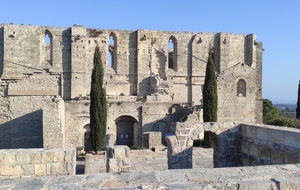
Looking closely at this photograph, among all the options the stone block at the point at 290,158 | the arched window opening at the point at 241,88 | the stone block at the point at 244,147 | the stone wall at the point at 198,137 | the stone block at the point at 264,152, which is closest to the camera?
the stone block at the point at 290,158

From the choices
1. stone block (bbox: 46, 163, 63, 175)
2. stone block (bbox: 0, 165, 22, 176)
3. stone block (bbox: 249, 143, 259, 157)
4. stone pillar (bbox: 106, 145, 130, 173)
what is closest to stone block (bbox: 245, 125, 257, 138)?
stone block (bbox: 249, 143, 259, 157)

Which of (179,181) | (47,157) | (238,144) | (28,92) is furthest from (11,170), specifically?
(28,92)

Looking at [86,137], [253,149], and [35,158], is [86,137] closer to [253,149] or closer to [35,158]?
[35,158]

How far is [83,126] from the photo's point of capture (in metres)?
20.9

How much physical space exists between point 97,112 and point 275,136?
12.7 meters

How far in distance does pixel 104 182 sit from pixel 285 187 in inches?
82.6

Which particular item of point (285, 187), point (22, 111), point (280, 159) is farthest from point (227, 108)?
point (285, 187)

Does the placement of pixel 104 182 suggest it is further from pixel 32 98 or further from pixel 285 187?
pixel 32 98

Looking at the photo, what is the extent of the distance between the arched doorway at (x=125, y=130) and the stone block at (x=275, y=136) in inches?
612

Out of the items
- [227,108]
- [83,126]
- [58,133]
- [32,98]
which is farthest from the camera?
[227,108]

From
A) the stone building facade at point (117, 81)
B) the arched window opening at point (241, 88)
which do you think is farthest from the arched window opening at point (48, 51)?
the arched window opening at point (241, 88)

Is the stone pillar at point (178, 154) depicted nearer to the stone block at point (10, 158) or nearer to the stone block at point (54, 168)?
the stone block at point (54, 168)

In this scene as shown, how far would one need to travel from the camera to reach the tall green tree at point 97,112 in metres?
17.3

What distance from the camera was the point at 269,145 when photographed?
7.36m
